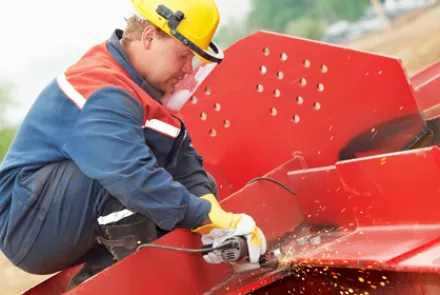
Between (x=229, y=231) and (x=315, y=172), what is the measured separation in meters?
0.34

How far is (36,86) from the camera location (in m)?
5.85

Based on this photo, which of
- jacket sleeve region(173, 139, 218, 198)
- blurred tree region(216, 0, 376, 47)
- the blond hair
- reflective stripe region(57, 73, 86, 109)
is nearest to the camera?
reflective stripe region(57, 73, 86, 109)

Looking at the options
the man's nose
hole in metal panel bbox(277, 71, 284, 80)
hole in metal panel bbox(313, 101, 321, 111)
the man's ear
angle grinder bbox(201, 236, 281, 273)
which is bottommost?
angle grinder bbox(201, 236, 281, 273)

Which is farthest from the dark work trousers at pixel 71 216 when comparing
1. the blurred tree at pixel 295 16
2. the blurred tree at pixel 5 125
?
the blurred tree at pixel 295 16

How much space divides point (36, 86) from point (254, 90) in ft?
13.3

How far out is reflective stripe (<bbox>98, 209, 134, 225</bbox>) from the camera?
1684 millimetres

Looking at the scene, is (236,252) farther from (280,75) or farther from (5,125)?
(5,125)

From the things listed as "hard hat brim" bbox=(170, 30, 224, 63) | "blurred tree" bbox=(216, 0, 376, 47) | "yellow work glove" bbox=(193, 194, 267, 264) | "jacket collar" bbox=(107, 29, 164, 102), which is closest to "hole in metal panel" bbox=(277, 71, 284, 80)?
"hard hat brim" bbox=(170, 30, 224, 63)

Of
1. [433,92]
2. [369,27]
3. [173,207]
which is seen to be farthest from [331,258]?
[369,27]

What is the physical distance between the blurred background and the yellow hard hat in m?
3.44

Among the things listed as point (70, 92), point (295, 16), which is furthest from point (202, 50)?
point (295, 16)

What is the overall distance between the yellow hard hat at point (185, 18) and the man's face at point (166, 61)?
42mm

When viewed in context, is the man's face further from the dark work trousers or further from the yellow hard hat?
the dark work trousers

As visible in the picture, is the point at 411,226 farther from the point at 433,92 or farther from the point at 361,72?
the point at 433,92
